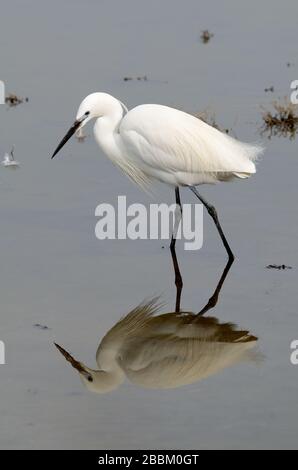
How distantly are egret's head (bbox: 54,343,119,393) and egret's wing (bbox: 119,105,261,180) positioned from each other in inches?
100

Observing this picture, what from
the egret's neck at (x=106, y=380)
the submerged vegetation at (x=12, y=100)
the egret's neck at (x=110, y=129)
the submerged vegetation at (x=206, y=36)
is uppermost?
the submerged vegetation at (x=206, y=36)

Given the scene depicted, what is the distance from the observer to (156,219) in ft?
35.7

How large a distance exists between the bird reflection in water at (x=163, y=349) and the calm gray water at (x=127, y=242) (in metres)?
0.08

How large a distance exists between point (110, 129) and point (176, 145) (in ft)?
1.73

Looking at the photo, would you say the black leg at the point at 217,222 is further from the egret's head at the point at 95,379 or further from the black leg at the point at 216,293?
the egret's head at the point at 95,379

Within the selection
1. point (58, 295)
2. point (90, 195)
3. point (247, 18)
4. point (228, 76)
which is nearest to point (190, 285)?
point (58, 295)

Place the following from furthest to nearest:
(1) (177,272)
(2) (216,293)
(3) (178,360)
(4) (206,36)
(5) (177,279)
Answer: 1. (4) (206,36)
2. (1) (177,272)
3. (5) (177,279)
4. (2) (216,293)
5. (3) (178,360)

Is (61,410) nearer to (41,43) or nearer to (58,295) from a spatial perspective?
(58,295)

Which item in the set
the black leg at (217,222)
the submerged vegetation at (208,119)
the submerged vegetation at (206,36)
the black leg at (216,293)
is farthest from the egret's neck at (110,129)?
the submerged vegetation at (206,36)

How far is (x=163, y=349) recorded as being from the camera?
8.27 m

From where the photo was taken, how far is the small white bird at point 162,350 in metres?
7.75

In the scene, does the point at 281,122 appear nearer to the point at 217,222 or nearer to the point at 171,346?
the point at 217,222

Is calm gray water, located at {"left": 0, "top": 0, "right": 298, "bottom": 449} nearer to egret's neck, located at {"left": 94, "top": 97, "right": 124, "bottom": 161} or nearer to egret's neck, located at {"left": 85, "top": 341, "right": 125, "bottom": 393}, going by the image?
egret's neck, located at {"left": 85, "top": 341, "right": 125, "bottom": 393}

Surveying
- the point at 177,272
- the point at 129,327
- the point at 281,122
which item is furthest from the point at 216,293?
the point at 281,122
